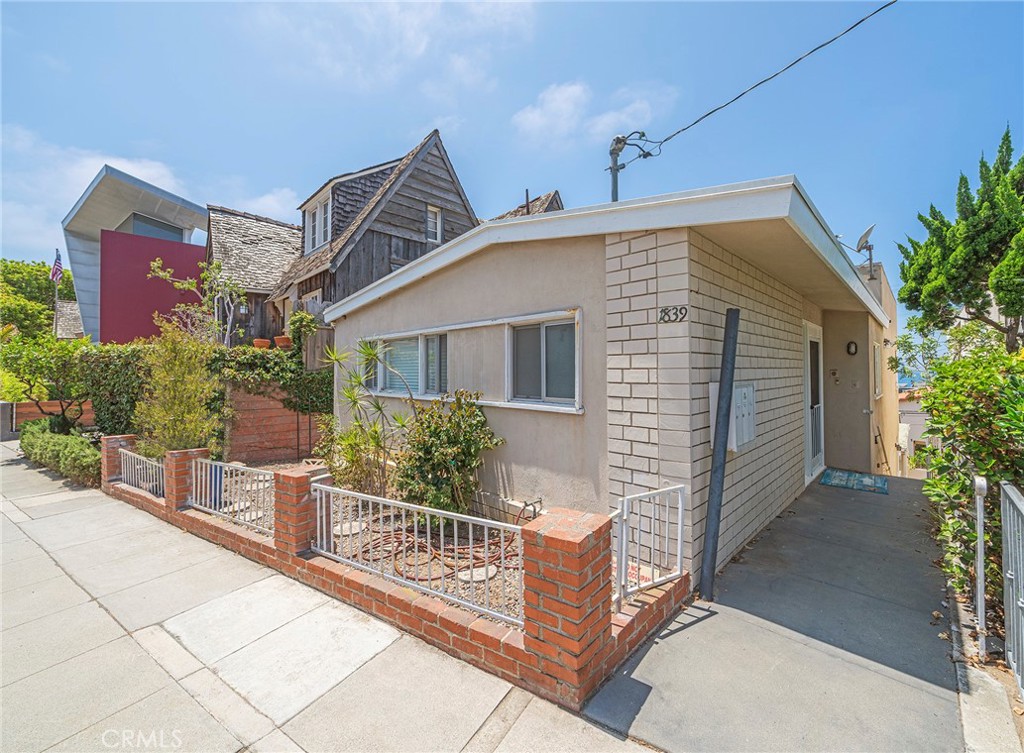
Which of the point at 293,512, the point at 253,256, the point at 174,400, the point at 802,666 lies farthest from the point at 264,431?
the point at 802,666

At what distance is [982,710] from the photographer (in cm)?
234

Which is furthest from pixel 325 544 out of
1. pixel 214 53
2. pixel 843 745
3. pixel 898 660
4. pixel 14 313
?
pixel 14 313

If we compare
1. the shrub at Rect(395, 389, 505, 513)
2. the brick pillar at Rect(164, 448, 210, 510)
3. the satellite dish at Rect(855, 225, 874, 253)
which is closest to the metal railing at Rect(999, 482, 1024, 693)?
the shrub at Rect(395, 389, 505, 513)

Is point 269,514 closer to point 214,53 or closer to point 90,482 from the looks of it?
point 90,482

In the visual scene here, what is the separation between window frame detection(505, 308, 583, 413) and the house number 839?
0.85 meters

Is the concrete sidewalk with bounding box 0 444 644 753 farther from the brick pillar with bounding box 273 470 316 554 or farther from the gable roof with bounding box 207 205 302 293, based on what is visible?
the gable roof with bounding box 207 205 302 293

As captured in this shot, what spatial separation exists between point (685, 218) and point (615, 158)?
5325 mm

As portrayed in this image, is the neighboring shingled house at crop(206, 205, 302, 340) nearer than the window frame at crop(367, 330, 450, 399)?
No

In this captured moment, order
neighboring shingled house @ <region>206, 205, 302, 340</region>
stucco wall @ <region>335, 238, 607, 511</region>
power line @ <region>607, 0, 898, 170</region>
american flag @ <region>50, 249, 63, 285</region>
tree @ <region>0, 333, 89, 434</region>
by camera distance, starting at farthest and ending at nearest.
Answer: american flag @ <region>50, 249, 63, 285</region> < neighboring shingled house @ <region>206, 205, 302, 340</region> < tree @ <region>0, 333, 89, 434</region> < power line @ <region>607, 0, 898, 170</region> < stucco wall @ <region>335, 238, 607, 511</region>

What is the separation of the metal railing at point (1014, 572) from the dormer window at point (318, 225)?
557 inches

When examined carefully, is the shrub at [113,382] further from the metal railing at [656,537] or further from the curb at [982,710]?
the curb at [982,710]

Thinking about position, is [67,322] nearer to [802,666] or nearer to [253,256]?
[253,256]

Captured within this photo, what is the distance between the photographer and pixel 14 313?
22.5 metres

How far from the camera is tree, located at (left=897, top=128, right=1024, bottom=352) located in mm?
6656
